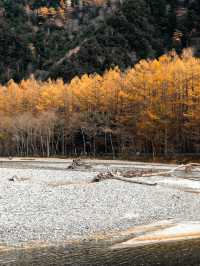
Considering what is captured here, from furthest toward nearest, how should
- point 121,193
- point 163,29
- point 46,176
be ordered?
point 163,29
point 46,176
point 121,193

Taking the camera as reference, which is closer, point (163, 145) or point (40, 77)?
point (163, 145)

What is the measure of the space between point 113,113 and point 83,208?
51228 millimetres

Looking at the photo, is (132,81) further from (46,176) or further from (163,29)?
(163,29)

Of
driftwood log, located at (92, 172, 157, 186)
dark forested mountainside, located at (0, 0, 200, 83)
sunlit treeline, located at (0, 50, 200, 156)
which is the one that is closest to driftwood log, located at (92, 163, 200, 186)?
driftwood log, located at (92, 172, 157, 186)

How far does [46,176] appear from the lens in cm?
4616

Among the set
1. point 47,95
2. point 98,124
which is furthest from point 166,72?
point 47,95

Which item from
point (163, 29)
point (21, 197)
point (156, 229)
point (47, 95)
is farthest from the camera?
point (163, 29)

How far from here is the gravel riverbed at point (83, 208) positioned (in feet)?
70.8

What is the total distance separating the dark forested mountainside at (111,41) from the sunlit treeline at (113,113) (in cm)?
5230

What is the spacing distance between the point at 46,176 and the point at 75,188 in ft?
39.4

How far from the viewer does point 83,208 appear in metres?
26.5

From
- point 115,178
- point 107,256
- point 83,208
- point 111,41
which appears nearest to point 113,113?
point 115,178

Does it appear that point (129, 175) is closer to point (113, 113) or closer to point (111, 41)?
point (113, 113)

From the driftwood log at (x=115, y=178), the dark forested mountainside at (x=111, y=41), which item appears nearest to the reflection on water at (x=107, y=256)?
the driftwood log at (x=115, y=178)
